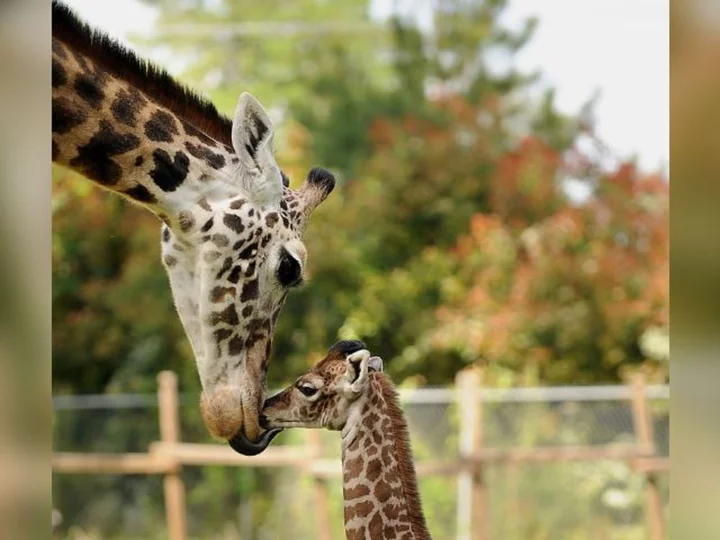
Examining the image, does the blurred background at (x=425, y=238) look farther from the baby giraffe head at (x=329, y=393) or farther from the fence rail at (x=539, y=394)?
the baby giraffe head at (x=329, y=393)

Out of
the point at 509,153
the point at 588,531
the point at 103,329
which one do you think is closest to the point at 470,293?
A: the point at 509,153

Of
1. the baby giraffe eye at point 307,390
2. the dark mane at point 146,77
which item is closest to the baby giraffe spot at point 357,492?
the baby giraffe eye at point 307,390

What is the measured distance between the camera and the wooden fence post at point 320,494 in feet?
20.8

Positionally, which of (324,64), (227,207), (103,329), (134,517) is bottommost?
Result: (134,517)

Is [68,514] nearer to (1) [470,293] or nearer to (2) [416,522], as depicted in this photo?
(1) [470,293]

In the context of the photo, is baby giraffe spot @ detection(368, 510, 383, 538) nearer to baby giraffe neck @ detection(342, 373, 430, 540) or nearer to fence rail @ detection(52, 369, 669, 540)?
baby giraffe neck @ detection(342, 373, 430, 540)

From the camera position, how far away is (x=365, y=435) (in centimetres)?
152

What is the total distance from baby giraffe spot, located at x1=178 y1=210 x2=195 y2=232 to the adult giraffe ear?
0.09m

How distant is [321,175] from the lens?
1589 mm

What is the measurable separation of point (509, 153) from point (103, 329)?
139 inches

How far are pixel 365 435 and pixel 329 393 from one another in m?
0.08

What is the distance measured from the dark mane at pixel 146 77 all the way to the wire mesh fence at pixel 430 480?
16.9ft

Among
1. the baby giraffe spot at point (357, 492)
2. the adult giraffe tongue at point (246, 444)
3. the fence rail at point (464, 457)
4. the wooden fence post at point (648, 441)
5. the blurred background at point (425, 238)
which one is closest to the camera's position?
the adult giraffe tongue at point (246, 444)

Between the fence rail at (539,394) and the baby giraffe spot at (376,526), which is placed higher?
the baby giraffe spot at (376,526)
